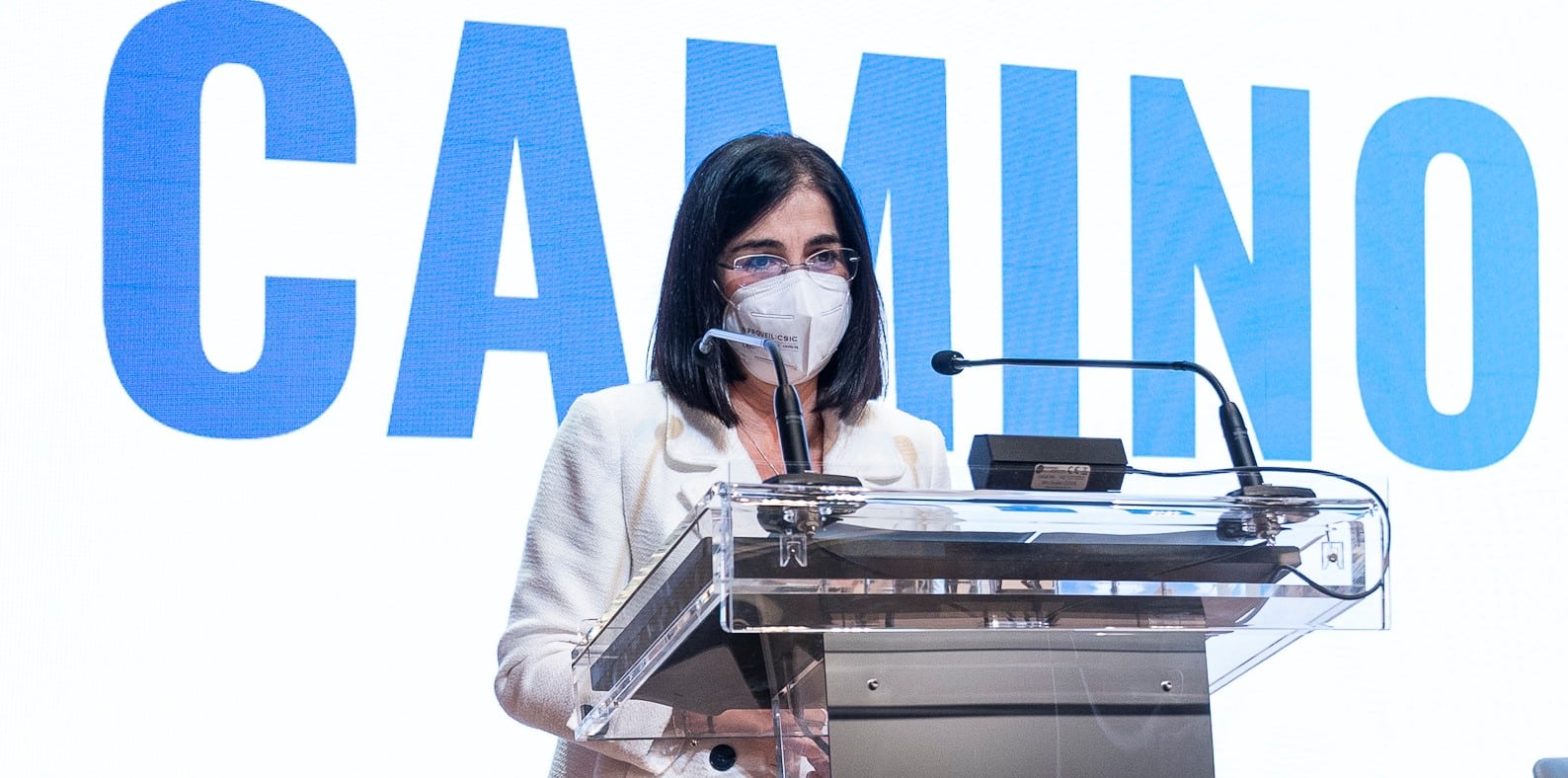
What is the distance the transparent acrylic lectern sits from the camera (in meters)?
1.25

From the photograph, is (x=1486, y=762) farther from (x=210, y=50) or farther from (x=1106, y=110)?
(x=210, y=50)

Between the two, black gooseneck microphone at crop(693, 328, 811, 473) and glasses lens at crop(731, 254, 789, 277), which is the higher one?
glasses lens at crop(731, 254, 789, 277)

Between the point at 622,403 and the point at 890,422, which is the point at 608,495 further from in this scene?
the point at 890,422

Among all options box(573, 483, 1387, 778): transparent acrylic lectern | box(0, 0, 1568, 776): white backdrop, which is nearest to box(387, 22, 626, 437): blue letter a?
box(0, 0, 1568, 776): white backdrop

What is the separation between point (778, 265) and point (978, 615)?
0.85 metres

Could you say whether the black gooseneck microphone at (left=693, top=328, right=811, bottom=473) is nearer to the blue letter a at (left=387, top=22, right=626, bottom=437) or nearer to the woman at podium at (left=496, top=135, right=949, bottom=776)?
the woman at podium at (left=496, top=135, right=949, bottom=776)

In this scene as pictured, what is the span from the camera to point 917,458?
2.15 meters

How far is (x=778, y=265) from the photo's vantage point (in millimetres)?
2078

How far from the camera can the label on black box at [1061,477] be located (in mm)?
1393

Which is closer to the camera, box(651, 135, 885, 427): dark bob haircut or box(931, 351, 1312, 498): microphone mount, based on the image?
box(931, 351, 1312, 498): microphone mount

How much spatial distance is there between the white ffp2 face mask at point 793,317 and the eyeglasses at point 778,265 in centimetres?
1

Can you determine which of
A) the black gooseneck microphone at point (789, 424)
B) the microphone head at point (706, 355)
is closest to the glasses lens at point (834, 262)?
the microphone head at point (706, 355)

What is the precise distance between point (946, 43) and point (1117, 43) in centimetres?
37

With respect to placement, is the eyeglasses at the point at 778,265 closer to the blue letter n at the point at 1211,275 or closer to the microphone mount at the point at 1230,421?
the microphone mount at the point at 1230,421
